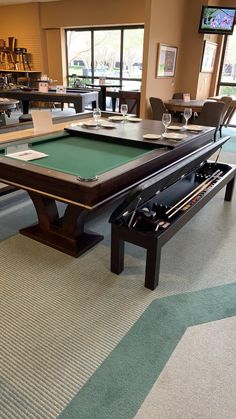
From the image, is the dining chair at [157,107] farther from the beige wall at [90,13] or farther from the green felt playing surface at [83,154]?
the beige wall at [90,13]

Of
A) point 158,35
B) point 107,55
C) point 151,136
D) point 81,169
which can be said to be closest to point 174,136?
point 151,136

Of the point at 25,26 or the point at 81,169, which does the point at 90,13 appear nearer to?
the point at 25,26

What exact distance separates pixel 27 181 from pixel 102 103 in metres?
5.67

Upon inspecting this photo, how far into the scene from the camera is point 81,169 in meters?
1.97

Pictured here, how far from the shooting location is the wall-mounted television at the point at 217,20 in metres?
6.37

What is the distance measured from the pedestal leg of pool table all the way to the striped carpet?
0.07 m

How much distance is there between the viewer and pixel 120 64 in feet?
30.0

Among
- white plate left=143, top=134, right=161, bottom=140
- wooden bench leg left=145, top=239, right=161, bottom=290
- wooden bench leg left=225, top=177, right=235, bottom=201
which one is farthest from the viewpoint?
wooden bench leg left=225, top=177, right=235, bottom=201

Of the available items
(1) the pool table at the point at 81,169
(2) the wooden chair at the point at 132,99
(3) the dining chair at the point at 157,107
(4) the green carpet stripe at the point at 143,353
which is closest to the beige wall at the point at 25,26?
(2) the wooden chair at the point at 132,99

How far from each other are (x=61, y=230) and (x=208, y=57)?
264 inches

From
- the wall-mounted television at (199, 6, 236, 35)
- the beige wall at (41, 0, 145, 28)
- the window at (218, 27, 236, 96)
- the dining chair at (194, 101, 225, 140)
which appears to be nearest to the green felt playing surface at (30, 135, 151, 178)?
the dining chair at (194, 101, 225, 140)

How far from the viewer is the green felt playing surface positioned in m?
1.99

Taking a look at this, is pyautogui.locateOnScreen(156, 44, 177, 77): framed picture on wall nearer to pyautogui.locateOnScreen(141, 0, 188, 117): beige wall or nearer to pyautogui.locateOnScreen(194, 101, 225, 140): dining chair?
pyautogui.locateOnScreen(141, 0, 188, 117): beige wall

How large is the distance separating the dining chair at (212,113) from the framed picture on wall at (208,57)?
220 cm
